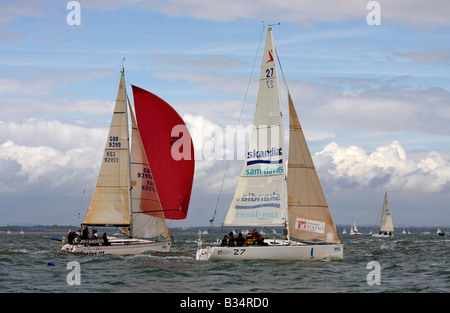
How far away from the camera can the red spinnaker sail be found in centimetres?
4241

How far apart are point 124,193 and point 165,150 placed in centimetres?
444

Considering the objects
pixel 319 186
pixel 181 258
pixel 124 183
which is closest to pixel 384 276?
pixel 319 186

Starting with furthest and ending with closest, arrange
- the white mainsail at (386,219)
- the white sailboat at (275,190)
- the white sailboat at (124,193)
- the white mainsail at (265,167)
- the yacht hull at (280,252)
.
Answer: the white mainsail at (386,219)
the white sailboat at (124,193)
the white mainsail at (265,167)
the white sailboat at (275,190)
the yacht hull at (280,252)

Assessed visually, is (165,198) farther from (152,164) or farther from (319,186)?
(319,186)

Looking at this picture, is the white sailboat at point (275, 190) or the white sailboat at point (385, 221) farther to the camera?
the white sailboat at point (385, 221)

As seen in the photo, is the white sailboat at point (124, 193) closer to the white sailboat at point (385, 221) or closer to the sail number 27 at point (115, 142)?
the sail number 27 at point (115, 142)

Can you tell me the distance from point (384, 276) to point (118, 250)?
17203 millimetres

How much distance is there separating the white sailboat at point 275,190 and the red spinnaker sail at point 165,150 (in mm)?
9637

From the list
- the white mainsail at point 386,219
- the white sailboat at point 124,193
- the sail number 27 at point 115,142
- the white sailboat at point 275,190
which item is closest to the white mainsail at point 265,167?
the white sailboat at point 275,190

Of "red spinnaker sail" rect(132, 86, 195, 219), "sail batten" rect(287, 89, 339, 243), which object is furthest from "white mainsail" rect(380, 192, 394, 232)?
"sail batten" rect(287, 89, 339, 243)

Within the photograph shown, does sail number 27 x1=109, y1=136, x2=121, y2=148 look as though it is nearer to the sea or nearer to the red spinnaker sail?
the red spinnaker sail

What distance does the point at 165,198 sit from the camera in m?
42.5

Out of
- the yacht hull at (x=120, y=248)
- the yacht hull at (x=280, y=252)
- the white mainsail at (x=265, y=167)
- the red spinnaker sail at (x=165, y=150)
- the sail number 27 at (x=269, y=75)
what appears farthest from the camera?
the red spinnaker sail at (x=165, y=150)

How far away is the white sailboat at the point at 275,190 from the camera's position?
3225cm
